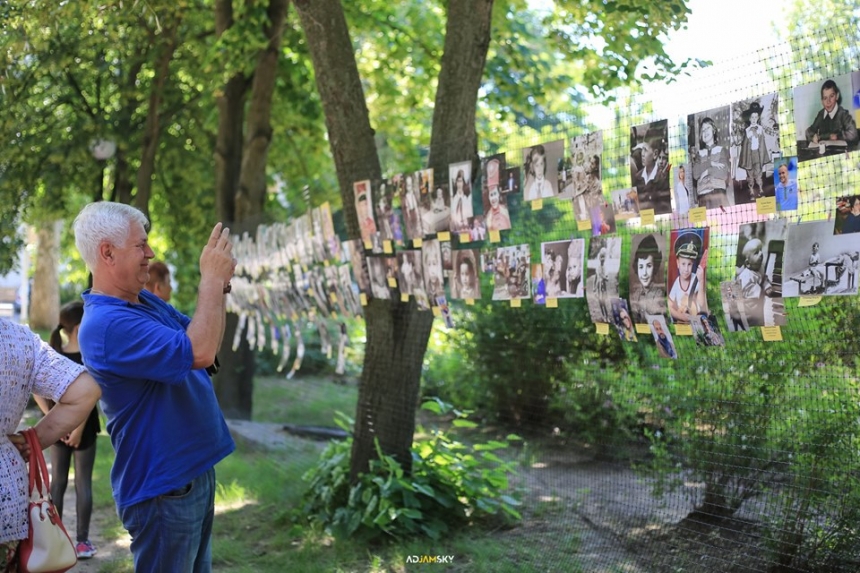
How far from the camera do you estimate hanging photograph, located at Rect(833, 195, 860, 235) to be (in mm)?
3533

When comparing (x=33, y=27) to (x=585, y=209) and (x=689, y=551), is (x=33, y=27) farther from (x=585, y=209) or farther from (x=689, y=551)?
(x=689, y=551)

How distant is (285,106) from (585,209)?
393 inches

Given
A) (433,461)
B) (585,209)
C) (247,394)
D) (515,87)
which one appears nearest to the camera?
(585,209)

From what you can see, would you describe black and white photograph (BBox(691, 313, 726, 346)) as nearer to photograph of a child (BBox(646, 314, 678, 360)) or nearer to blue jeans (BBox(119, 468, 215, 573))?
photograph of a child (BBox(646, 314, 678, 360))

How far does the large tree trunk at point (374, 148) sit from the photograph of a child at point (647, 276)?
2137 mm

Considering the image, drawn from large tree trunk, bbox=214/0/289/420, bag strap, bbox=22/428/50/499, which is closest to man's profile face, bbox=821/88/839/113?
bag strap, bbox=22/428/50/499

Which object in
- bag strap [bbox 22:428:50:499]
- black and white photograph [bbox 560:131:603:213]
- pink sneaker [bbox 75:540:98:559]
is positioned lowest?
pink sneaker [bbox 75:540:98:559]

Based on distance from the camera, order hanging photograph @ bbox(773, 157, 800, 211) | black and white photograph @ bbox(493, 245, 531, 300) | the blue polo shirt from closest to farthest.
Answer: the blue polo shirt, hanging photograph @ bbox(773, 157, 800, 211), black and white photograph @ bbox(493, 245, 531, 300)

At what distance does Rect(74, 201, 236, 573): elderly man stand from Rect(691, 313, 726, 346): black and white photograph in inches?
84.8

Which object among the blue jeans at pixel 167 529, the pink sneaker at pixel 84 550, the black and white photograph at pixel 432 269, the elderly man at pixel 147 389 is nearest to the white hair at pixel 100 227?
the elderly man at pixel 147 389

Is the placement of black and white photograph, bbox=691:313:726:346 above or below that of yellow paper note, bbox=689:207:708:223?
below

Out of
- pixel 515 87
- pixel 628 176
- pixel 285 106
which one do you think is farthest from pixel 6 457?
pixel 285 106

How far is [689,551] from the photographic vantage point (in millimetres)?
5305

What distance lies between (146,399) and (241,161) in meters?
9.36
